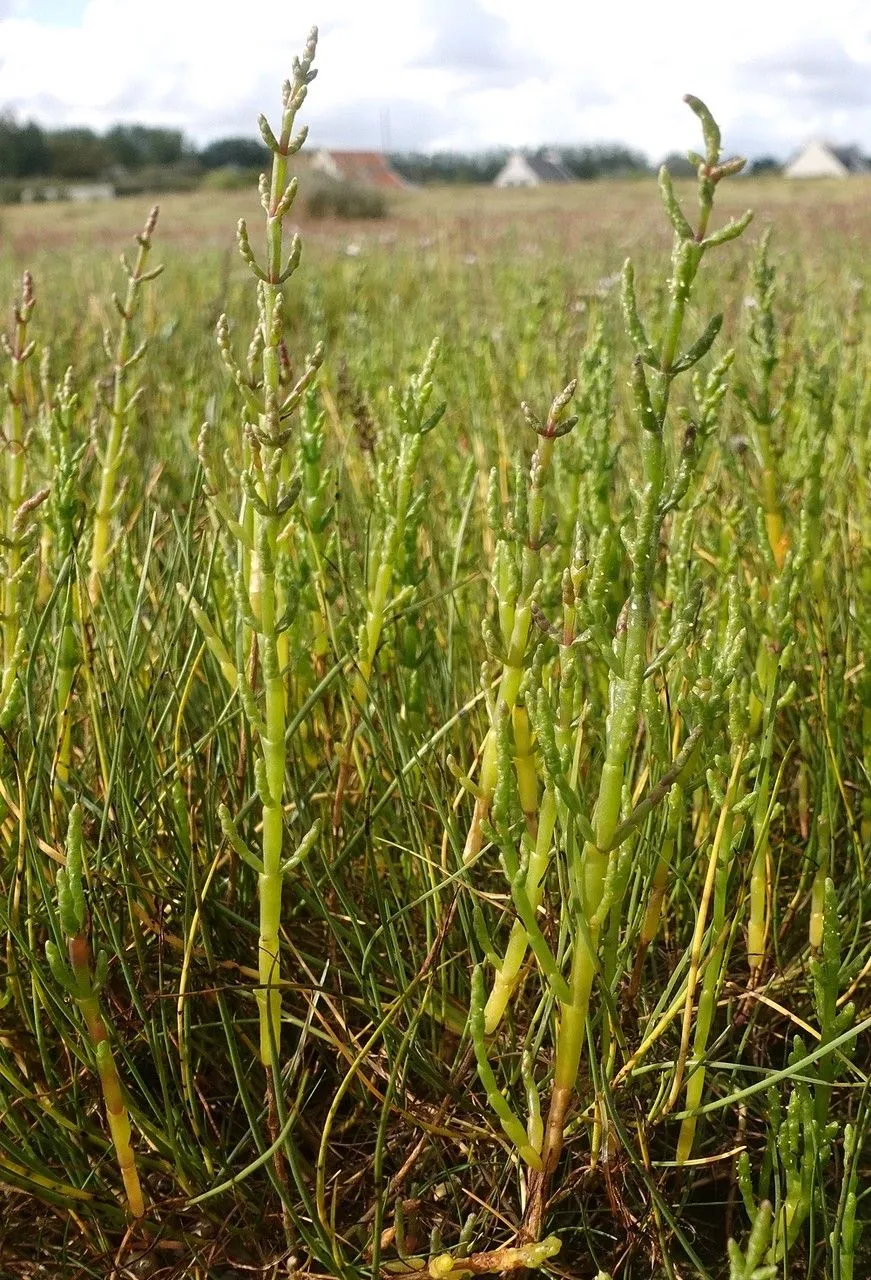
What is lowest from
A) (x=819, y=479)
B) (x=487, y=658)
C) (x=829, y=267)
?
(x=487, y=658)

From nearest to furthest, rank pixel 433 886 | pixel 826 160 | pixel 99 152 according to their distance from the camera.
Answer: pixel 433 886 < pixel 99 152 < pixel 826 160

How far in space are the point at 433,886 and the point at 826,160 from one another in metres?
58.5

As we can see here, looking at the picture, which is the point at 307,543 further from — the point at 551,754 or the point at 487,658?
the point at 551,754

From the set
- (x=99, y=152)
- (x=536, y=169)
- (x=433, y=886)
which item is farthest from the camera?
(x=536, y=169)

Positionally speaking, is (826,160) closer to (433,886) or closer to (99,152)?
(99,152)

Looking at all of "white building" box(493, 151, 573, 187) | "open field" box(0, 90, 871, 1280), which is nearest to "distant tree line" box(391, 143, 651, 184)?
"white building" box(493, 151, 573, 187)

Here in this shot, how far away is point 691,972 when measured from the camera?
916mm

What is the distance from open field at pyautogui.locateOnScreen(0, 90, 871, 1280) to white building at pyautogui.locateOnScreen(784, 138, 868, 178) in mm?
56457

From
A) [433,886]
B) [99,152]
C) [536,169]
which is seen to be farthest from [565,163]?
[433,886]

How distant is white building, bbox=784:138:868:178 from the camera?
50875 mm

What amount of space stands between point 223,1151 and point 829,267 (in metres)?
6.29

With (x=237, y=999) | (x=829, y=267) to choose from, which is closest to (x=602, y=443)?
(x=237, y=999)

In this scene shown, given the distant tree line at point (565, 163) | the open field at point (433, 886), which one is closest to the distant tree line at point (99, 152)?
the distant tree line at point (565, 163)

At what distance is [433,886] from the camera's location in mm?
1165
